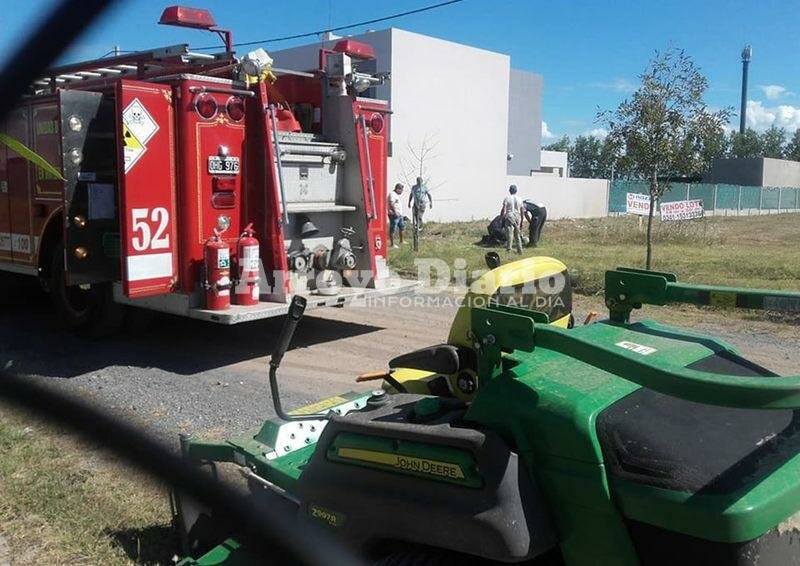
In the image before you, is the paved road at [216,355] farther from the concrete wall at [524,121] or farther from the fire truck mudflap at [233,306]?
the concrete wall at [524,121]

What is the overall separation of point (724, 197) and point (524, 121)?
12.9 m

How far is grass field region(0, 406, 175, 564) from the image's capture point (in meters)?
3.51

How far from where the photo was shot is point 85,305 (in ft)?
26.8

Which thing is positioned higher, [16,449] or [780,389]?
[780,389]

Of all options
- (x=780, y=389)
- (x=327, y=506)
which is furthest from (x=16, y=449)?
(x=780, y=389)

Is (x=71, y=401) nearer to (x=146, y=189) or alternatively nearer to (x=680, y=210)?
(x=146, y=189)

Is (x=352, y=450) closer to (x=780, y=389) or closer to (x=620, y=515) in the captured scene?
(x=620, y=515)

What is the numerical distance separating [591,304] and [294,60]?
2565 centimetres

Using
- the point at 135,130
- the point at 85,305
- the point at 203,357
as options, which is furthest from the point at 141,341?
the point at 135,130

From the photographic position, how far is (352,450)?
8.02ft

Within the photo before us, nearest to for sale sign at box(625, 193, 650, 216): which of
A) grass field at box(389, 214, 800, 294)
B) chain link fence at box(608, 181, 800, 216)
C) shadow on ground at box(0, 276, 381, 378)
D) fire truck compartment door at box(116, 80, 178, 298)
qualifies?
grass field at box(389, 214, 800, 294)

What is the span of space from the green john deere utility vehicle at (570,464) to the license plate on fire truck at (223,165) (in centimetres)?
495

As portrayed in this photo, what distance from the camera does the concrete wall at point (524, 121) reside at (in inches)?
1882

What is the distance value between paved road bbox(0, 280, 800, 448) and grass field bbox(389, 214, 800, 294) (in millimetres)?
3894
